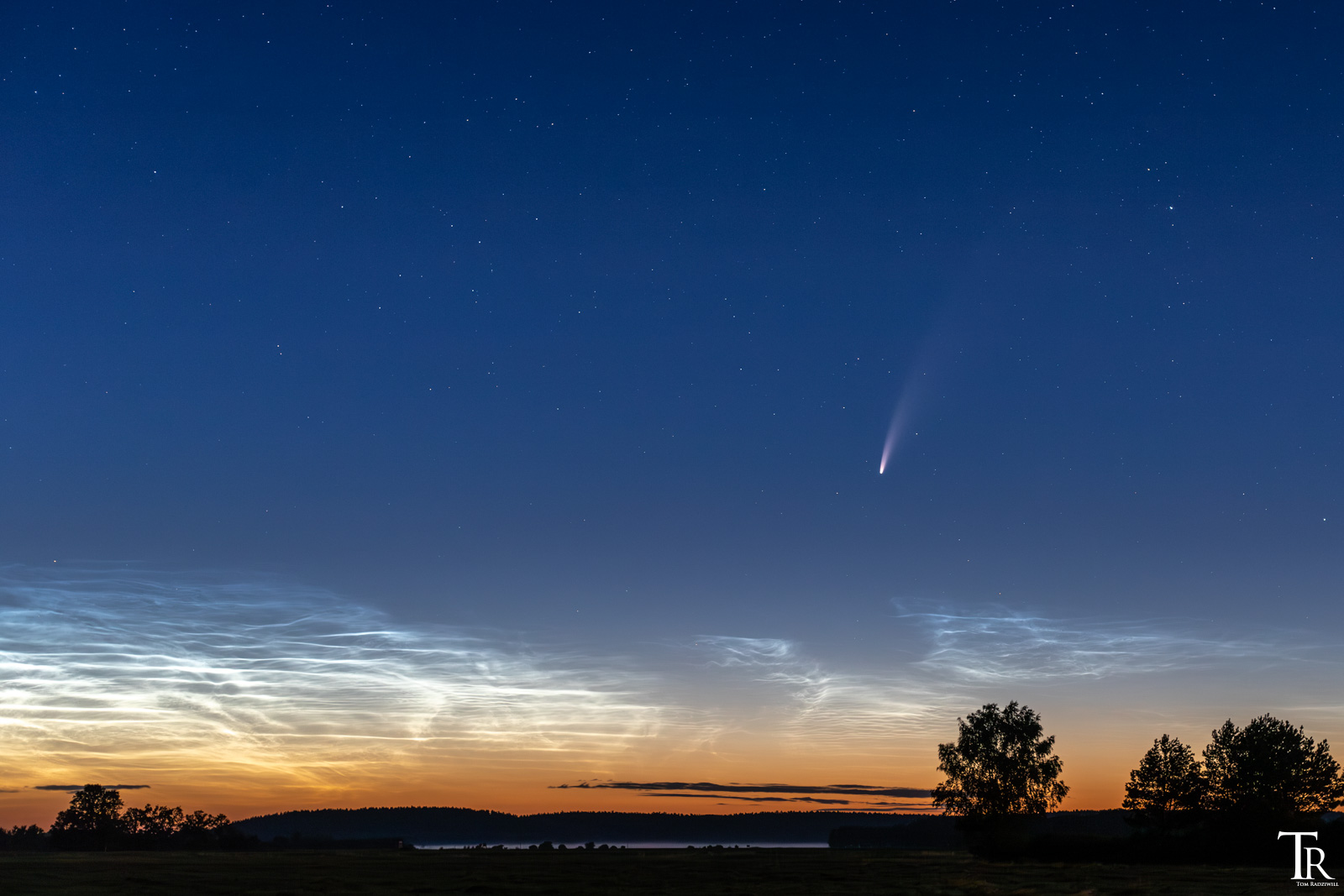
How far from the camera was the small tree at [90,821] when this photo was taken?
183m

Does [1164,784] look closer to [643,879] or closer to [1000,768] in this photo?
[1000,768]

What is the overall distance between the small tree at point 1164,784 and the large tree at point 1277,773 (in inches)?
87.6

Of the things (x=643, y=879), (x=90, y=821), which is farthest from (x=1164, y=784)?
(x=90, y=821)

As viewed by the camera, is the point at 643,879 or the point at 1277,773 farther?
the point at 1277,773

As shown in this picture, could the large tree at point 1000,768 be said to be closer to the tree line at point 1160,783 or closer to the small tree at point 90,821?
the tree line at point 1160,783

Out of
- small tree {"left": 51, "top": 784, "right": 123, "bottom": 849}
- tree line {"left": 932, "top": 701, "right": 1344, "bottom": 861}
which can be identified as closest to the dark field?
tree line {"left": 932, "top": 701, "right": 1344, "bottom": 861}

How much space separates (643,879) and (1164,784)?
7623cm

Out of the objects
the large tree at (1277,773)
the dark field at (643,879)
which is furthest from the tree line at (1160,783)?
the dark field at (643,879)

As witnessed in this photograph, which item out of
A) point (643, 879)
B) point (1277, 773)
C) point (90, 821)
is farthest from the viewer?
point (90, 821)

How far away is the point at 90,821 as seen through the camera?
7323 inches

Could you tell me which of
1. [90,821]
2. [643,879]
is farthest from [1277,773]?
[90,821]

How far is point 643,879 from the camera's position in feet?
208

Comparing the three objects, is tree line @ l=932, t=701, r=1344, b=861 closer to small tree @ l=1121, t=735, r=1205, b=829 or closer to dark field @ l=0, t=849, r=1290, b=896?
small tree @ l=1121, t=735, r=1205, b=829

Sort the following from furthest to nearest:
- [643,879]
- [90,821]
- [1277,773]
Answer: [90,821] → [1277,773] → [643,879]
